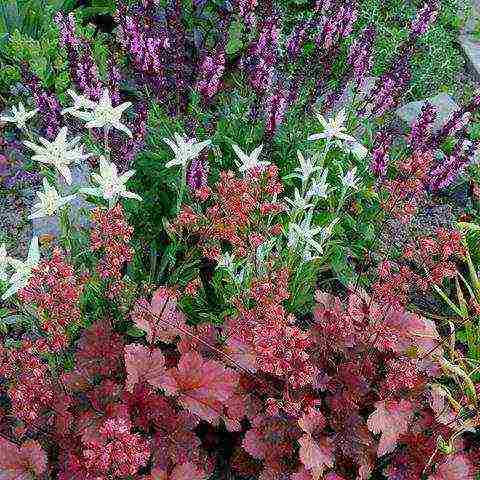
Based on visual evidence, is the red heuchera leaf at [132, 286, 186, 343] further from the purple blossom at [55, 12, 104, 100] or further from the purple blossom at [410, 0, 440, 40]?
the purple blossom at [410, 0, 440, 40]

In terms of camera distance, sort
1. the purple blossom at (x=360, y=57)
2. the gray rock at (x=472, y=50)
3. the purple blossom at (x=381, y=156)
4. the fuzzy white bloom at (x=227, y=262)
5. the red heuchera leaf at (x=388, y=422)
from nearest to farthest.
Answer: the red heuchera leaf at (x=388, y=422) → the fuzzy white bloom at (x=227, y=262) → the purple blossom at (x=381, y=156) → the purple blossom at (x=360, y=57) → the gray rock at (x=472, y=50)

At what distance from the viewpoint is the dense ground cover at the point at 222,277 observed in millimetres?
2047

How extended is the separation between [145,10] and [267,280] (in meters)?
1.45

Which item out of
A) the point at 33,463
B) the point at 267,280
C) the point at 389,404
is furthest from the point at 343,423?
the point at 33,463

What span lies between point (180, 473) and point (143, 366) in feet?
1.12

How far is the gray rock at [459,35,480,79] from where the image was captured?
14.9 feet

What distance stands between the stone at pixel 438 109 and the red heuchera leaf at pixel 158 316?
2.13m

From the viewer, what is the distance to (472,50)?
464 centimetres

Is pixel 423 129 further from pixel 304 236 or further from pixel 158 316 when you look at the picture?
pixel 158 316

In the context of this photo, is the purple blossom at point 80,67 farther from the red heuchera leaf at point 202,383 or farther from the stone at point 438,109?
the stone at point 438,109

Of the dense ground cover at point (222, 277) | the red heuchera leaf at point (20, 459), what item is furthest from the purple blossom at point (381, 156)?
the red heuchera leaf at point (20, 459)

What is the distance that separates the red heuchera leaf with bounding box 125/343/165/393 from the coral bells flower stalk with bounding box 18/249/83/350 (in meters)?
0.25

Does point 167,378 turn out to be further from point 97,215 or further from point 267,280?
point 97,215

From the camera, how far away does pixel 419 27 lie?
10.2 ft
